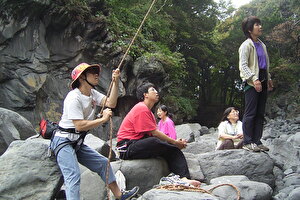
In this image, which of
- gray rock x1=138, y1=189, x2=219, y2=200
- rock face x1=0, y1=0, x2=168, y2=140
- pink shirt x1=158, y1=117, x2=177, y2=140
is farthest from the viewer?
rock face x1=0, y1=0, x2=168, y2=140

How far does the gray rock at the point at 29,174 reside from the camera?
12.8 ft

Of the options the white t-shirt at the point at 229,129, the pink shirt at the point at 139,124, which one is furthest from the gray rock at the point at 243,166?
the pink shirt at the point at 139,124

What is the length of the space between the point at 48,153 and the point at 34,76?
330 inches

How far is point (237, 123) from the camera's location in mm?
6941

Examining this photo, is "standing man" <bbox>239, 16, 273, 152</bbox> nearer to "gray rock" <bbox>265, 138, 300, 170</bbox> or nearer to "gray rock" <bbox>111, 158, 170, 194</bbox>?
"gray rock" <bbox>265, 138, 300, 170</bbox>

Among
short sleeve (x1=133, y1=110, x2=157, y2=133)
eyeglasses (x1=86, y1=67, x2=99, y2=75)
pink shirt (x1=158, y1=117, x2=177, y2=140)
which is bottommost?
pink shirt (x1=158, y1=117, x2=177, y2=140)

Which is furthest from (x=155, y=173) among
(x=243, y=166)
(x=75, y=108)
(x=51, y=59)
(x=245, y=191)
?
(x=51, y=59)

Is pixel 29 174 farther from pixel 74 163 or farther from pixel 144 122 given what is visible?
pixel 144 122

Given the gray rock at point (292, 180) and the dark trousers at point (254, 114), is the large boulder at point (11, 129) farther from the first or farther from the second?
the gray rock at point (292, 180)

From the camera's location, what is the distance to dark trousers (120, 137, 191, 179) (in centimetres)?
502

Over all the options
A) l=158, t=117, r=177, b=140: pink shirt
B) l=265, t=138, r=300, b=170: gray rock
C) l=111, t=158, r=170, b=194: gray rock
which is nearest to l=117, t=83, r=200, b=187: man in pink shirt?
l=111, t=158, r=170, b=194: gray rock

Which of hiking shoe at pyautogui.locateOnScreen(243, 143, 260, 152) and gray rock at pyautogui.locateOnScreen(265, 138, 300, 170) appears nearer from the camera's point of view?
hiking shoe at pyautogui.locateOnScreen(243, 143, 260, 152)

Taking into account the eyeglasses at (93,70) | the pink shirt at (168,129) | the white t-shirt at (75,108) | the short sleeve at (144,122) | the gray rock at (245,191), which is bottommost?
the gray rock at (245,191)

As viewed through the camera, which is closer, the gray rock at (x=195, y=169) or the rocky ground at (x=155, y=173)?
the rocky ground at (x=155, y=173)
